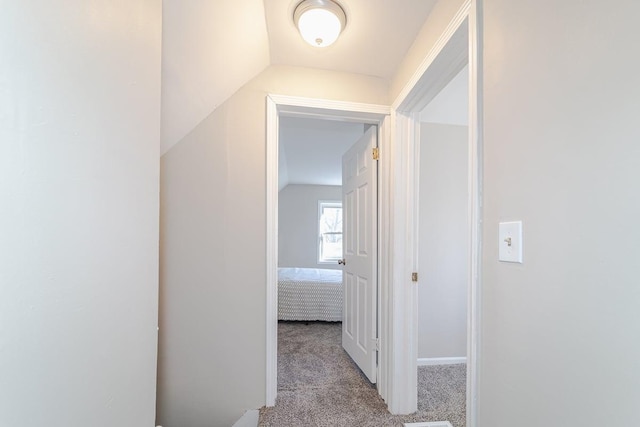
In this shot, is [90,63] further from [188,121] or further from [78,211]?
[188,121]

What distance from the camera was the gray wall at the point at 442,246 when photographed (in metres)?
2.55

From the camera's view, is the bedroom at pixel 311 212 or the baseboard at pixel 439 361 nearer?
the baseboard at pixel 439 361

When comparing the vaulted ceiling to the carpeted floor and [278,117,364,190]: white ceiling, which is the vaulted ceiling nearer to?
[278,117,364,190]: white ceiling

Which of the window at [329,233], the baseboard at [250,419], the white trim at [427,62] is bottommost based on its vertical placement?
the baseboard at [250,419]

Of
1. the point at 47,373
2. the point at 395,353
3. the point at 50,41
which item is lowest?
the point at 395,353

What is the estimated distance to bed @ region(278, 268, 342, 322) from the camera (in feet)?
12.4

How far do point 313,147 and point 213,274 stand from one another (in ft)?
8.97

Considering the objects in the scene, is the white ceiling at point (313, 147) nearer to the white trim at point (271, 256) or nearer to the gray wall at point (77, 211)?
the white trim at point (271, 256)

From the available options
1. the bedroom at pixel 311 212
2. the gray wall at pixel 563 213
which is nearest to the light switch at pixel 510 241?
the gray wall at pixel 563 213

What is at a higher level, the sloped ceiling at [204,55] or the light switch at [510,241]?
the sloped ceiling at [204,55]

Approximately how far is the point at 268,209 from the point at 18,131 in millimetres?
1473

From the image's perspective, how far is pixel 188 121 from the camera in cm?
176

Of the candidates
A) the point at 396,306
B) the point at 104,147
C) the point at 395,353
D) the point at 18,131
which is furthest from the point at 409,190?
the point at 18,131

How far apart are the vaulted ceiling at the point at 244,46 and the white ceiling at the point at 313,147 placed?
3.70ft
